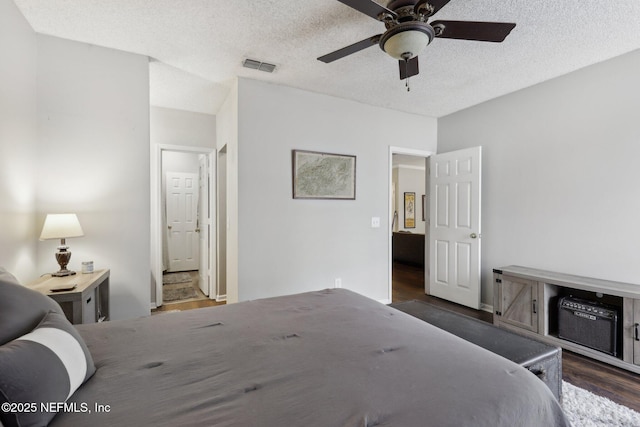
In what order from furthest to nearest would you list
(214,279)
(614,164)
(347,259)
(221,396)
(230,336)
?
(214,279), (347,259), (614,164), (230,336), (221,396)

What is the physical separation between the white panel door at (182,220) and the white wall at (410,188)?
213 inches

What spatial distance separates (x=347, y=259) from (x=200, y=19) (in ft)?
9.15

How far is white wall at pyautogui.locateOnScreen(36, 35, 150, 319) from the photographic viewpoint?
242 cm

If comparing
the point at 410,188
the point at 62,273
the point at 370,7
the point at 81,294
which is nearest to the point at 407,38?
the point at 370,7

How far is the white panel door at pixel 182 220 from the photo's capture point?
6.05m

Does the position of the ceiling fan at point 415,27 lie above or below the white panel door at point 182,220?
above

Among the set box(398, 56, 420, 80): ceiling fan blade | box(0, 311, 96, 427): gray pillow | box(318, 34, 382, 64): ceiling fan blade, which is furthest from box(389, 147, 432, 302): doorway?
box(0, 311, 96, 427): gray pillow

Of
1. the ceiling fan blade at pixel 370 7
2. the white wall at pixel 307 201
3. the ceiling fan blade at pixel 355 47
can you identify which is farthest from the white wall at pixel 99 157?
the ceiling fan blade at pixel 370 7

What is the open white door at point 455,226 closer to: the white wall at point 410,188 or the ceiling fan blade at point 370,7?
the ceiling fan blade at point 370,7

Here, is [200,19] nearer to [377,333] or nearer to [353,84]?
[353,84]

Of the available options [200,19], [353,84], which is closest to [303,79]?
[353,84]

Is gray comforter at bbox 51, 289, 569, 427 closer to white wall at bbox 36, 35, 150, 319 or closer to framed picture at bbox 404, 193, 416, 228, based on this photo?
white wall at bbox 36, 35, 150, 319

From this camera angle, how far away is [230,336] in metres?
1.34

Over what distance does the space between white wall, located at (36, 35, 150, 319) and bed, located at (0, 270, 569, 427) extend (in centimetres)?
139
